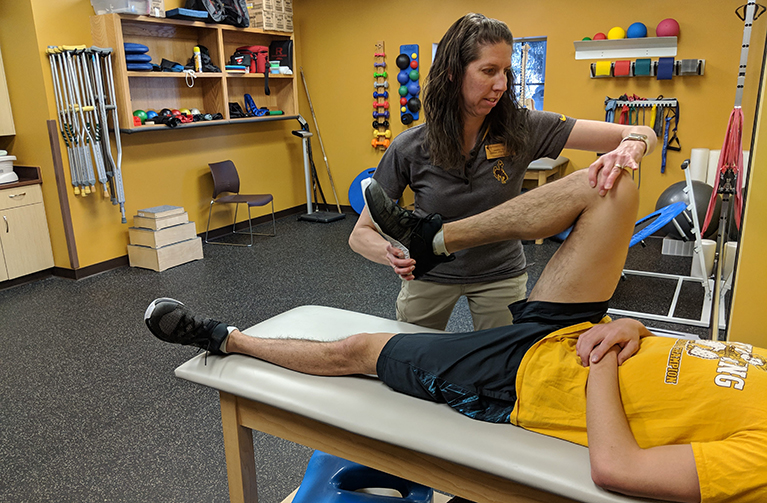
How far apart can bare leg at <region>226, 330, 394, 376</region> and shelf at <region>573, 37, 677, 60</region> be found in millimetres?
4240

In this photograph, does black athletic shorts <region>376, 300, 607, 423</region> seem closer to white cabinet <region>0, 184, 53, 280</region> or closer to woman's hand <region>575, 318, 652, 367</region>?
woman's hand <region>575, 318, 652, 367</region>

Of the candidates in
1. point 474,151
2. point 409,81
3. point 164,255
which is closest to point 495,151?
point 474,151

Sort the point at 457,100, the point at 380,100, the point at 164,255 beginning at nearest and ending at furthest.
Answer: the point at 457,100 → the point at 164,255 → the point at 380,100

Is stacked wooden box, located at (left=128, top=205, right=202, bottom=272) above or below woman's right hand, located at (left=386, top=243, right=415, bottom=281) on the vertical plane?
below

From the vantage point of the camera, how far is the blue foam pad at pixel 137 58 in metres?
4.15

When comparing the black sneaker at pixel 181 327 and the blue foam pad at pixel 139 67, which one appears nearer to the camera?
the black sneaker at pixel 181 327

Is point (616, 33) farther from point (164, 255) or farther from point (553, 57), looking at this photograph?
point (164, 255)

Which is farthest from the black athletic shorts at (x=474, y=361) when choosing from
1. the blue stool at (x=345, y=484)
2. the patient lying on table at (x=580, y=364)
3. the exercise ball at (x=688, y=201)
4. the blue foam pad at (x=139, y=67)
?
the blue foam pad at (x=139, y=67)

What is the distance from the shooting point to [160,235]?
4.29m

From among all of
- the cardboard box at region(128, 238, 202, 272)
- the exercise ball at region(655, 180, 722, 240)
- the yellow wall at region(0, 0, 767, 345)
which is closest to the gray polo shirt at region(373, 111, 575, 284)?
the yellow wall at region(0, 0, 767, 345)

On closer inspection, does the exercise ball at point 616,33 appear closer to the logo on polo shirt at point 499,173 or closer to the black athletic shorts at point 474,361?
the logo on polo shirt at point 499,173

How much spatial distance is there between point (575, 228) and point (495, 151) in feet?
1.09

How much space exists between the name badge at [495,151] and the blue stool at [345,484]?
899 mm

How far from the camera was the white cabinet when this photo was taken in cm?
387
